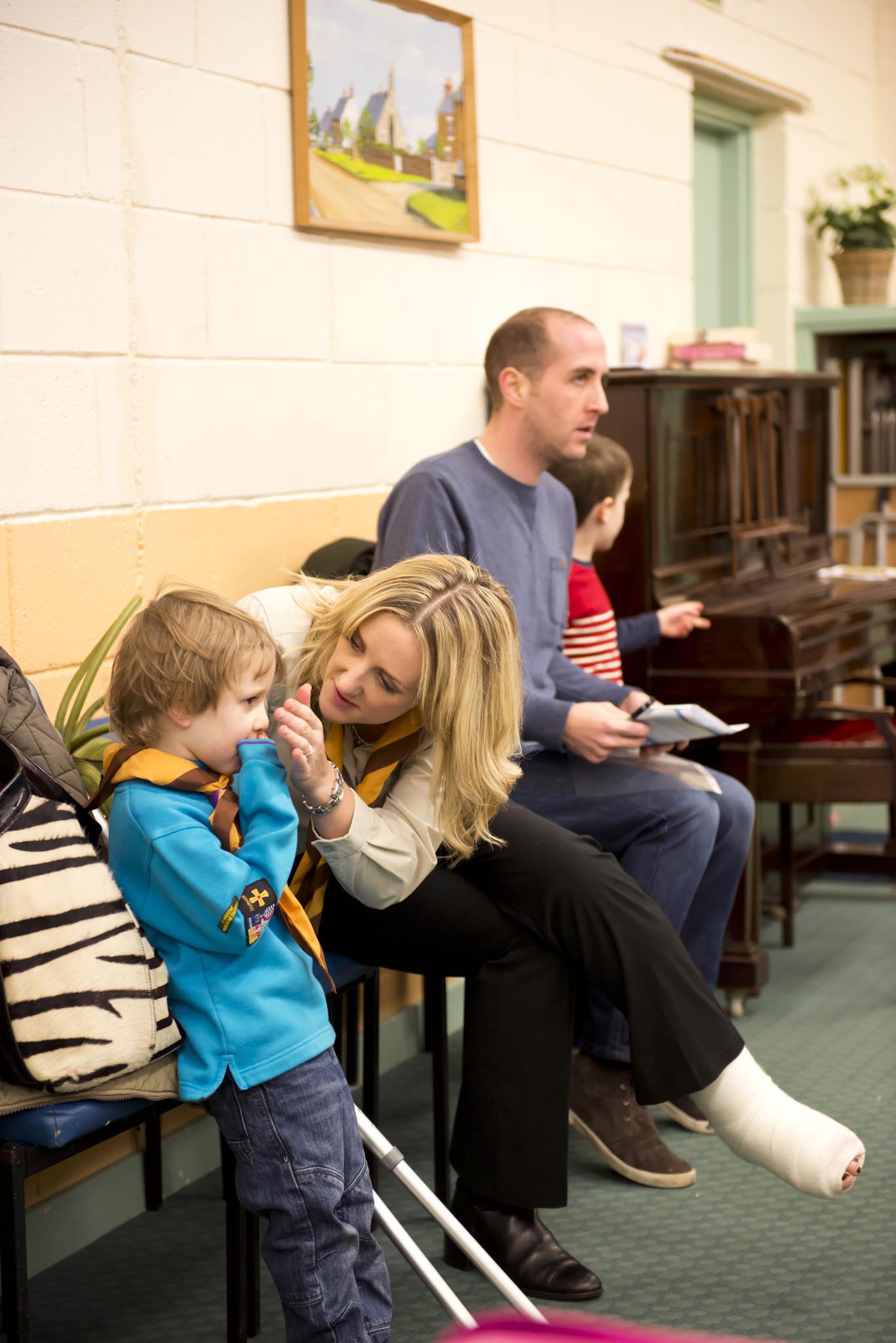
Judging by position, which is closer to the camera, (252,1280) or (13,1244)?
(13,1244)

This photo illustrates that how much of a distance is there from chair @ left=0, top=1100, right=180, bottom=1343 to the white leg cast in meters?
0.80

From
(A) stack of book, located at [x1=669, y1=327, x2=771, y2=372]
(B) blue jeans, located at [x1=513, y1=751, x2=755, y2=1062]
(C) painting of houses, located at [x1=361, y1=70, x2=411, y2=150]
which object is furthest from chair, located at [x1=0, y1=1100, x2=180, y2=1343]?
(A) stack of book, located at [x1=669, y1=327, x2=771, y2=372]

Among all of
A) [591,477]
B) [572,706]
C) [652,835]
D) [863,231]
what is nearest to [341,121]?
[591,477]

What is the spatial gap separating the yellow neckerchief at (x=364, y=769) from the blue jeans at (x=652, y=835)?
0.66 m

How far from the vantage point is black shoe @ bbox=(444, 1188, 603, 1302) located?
198 centimetres

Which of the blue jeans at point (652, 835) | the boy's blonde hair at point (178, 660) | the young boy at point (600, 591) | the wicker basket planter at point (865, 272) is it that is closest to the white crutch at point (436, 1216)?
the boy's blonde hair at point (178, 660)

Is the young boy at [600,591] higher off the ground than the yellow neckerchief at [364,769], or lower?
higher

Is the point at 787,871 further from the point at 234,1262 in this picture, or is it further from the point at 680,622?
the point at 234,1262

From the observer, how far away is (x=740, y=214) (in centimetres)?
464

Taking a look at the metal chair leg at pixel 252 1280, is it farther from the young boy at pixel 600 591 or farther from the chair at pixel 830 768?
the chair at pixel 830 768

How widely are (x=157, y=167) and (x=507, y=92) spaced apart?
1173mm

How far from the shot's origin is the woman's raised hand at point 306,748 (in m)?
1.64

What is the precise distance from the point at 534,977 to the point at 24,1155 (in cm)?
73

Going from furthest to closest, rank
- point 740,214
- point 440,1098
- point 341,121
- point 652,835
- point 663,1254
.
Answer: point 740,214 < point 341,121 < point 652,835 < point 440,1098 < point 663,1254
